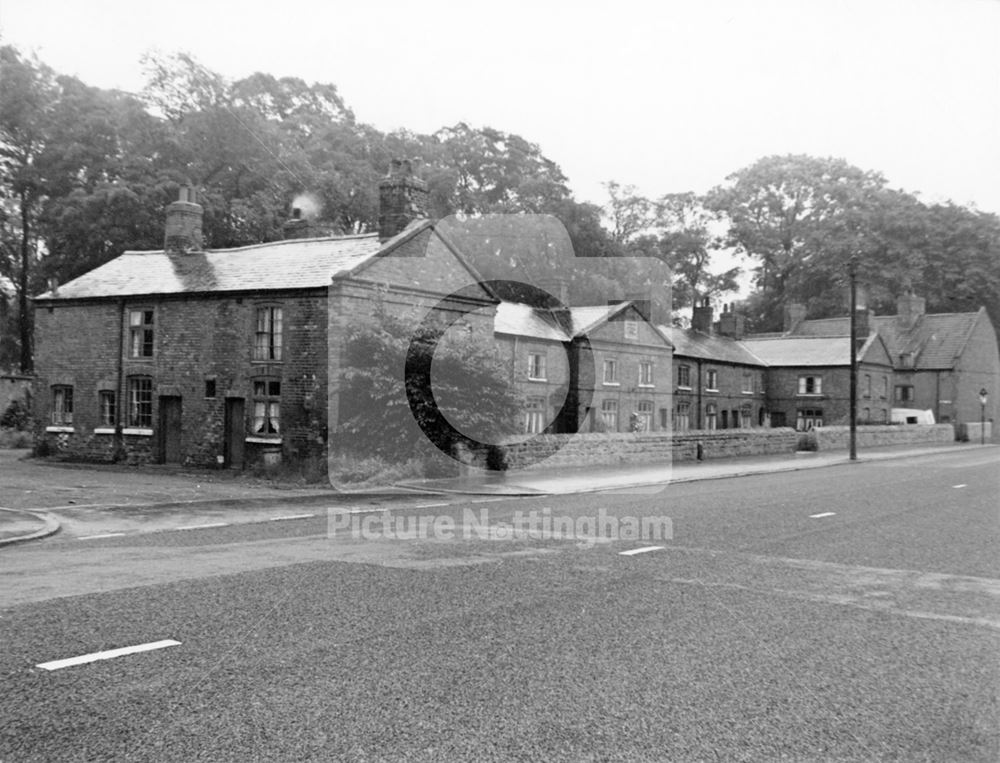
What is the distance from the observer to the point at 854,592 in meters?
9.91

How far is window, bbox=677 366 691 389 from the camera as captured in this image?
49594 millimetres

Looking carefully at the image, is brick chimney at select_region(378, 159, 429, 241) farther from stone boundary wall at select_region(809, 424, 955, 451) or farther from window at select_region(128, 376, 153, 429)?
stone boundary wall at select_region(809, 424, 955, 451)

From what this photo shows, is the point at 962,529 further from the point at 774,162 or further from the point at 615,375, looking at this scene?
the point at 774,162

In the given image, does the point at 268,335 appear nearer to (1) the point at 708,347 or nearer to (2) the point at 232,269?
(2) the point at 232,269

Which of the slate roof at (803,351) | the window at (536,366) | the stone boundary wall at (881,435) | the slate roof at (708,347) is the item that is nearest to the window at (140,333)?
the window at (536,366)

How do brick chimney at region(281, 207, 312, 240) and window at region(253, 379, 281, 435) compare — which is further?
brick chimney at region(281, 207, 312, 240)

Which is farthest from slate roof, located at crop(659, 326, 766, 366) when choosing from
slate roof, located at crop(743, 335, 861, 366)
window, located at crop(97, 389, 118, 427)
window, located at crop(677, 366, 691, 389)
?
window, located at crop(97, 389, 118, 427)

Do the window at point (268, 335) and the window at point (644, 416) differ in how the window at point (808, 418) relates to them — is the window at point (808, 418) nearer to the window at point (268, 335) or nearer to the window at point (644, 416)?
the window at point (644, 416)

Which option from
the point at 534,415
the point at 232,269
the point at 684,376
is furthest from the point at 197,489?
the point at 684,376

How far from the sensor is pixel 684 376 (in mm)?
50188

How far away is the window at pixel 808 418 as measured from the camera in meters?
60.3

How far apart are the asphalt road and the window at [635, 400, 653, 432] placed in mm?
31096

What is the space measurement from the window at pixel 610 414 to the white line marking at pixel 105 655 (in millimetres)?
35945

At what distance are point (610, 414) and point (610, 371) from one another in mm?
2057
